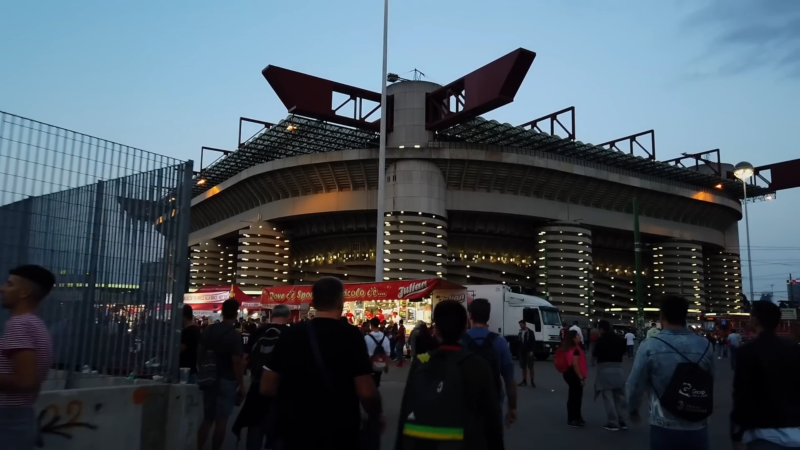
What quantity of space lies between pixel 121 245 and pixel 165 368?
148 cm

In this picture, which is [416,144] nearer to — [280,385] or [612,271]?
[612,271]

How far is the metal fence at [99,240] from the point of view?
6.06 meters

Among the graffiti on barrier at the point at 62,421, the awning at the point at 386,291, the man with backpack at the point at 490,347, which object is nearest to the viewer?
the graffiti on barrier at the point at 62,421

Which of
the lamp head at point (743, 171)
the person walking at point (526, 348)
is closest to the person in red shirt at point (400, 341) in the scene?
the person walking at point (526, 348)

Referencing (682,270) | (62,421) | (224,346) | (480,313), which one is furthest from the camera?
(682,270)

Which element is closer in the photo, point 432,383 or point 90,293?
point 432,383

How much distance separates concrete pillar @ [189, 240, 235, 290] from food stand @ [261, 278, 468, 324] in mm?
29993

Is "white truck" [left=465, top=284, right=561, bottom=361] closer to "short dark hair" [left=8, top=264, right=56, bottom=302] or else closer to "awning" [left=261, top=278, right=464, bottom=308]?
"awning" [left=261, top=278, right=464, bottom=308]

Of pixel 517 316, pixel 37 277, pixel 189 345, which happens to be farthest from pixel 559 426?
pixel 517 316

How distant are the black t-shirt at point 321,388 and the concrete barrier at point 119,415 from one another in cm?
308

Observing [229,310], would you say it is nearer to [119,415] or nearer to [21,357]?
[119,415]

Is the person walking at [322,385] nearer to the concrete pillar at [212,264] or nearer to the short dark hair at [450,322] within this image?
the short dark hair at [450,322]

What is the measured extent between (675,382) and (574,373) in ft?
21.0

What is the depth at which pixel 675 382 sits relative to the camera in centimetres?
438
